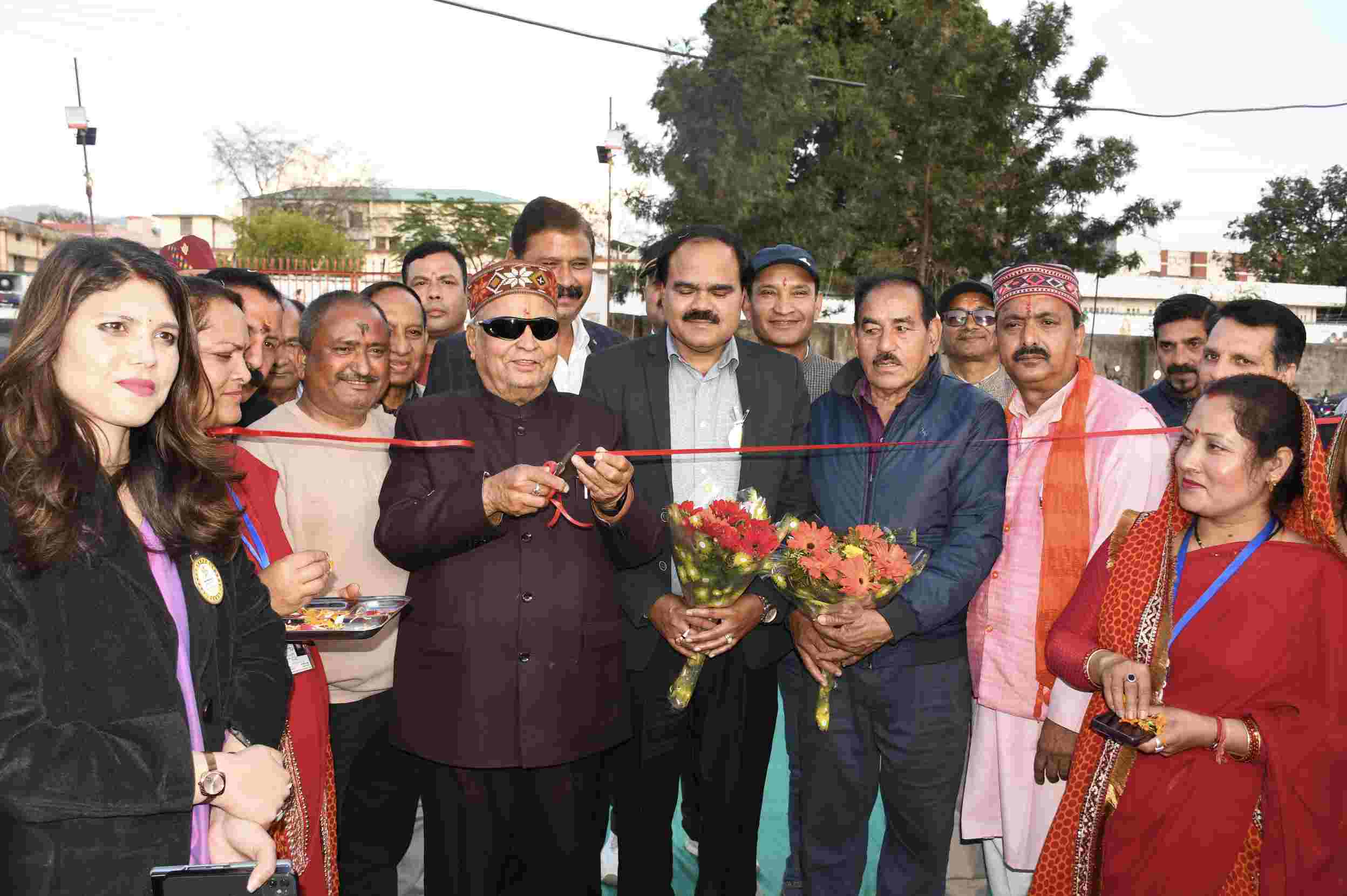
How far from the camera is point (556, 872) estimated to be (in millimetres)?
3188

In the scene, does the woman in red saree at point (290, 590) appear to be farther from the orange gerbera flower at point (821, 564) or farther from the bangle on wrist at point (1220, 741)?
the bangle on wrist at point (1220, 741)

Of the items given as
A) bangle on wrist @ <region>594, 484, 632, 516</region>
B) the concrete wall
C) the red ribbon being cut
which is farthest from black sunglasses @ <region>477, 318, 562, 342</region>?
the concrete wall

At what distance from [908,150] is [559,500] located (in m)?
15.5

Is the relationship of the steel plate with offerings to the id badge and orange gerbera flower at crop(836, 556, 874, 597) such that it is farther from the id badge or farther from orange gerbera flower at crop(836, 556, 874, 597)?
orange gerbera flower at crop(836, 556, 874, 597)

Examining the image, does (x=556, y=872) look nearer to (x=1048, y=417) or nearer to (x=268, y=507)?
(x=268, y=507)

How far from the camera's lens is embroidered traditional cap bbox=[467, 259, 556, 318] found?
10.9 feet

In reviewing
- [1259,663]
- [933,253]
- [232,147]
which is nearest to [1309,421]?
[1259,663]

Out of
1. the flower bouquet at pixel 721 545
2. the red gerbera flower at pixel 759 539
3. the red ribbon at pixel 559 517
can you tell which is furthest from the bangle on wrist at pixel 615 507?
the red gerbera flower at pixel 759 539

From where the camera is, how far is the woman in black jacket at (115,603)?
6.16 feet

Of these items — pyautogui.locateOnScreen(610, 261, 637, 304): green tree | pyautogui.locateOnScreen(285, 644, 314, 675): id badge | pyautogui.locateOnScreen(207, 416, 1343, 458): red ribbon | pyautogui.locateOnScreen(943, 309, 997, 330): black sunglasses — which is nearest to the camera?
pyautogui.locateOnScreen(285, 644, 314, 675): id badge

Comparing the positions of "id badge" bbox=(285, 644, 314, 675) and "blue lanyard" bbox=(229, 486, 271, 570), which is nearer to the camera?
"blue lanyard" bbox=(229, 486, 271, 570)

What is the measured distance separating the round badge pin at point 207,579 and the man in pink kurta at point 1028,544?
271 cm

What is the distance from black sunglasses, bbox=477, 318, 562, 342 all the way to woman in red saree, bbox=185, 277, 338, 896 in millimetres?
864

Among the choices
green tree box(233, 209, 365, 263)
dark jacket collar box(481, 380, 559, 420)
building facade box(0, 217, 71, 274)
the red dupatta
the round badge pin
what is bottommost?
the red dupatta
